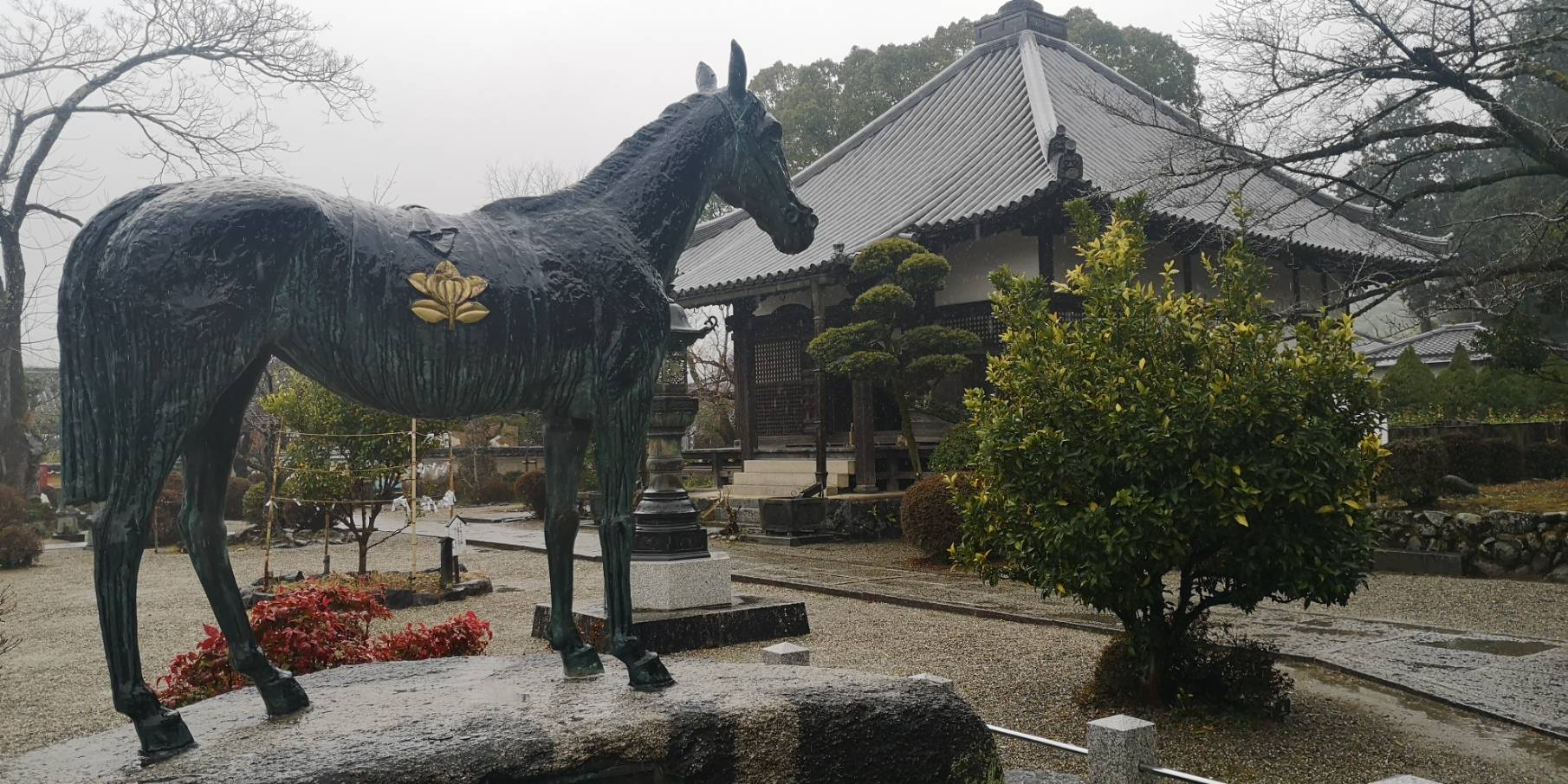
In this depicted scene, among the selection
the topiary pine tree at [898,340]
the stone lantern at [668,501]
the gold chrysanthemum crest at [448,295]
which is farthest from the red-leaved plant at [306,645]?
the topiary pine tree at [898,340]

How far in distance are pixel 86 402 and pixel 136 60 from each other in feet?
60.2

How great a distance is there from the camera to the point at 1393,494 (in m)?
12.3

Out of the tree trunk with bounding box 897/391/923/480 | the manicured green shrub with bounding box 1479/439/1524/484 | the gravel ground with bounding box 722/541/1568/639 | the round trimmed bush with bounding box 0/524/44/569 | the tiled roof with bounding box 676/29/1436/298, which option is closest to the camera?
the gravel ground with bounding box 722/541/1568/639

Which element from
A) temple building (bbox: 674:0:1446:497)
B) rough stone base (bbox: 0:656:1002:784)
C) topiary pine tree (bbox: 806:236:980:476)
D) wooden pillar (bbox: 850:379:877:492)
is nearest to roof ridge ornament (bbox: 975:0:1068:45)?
temple building (bbox: 674:0:1446:497)

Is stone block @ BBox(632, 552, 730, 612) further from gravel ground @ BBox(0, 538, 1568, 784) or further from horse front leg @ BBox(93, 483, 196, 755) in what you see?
horse front leg @ BBox(93, 483, 196, 755)

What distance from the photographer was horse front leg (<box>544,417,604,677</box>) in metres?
3.67

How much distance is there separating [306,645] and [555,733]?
2.99 meters

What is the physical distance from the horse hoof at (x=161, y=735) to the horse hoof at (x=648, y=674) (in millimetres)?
1306

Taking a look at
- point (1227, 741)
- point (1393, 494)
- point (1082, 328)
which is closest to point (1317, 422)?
point (1082, 328)

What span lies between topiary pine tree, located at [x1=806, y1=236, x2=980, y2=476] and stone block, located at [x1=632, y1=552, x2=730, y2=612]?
18.4ft

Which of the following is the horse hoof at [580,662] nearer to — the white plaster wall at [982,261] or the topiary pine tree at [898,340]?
the topiary pine tree at [898,340]

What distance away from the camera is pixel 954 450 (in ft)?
41.7

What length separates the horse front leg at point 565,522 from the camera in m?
3.67

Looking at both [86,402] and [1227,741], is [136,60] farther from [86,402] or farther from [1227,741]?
[1227,741]
